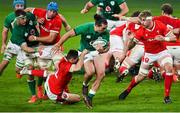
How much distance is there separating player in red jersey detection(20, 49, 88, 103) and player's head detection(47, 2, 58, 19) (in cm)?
163

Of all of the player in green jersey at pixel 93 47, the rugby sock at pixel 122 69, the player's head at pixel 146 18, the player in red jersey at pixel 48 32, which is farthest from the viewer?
the rugby sock at pixel 122 69

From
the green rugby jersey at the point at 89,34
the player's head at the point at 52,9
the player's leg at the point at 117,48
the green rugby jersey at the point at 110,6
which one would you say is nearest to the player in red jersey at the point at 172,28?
the player's leg at the point at 117,48

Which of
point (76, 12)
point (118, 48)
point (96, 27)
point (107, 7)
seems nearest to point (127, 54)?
point (118, 48)

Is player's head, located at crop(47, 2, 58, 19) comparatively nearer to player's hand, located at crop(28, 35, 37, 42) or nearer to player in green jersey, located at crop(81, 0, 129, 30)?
player's hand, located at crop(28, 35, 37, 42)

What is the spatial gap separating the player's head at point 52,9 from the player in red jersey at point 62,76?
1630mm

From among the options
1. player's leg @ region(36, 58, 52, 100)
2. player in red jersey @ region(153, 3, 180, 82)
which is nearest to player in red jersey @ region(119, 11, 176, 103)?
player's leg @ region(36, 58, 52, 100)

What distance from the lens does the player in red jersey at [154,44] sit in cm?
1374

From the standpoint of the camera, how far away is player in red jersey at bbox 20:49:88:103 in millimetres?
13342

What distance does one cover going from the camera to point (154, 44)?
46.0ft

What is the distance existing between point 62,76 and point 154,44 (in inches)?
80.5

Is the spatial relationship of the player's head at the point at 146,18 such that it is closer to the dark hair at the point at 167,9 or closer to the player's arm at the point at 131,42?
the player's arm at the point at 131,42

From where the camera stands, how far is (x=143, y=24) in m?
13.9

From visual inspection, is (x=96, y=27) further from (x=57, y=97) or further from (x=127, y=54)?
(x=127, y=54)

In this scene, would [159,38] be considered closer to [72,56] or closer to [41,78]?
[72,56]
